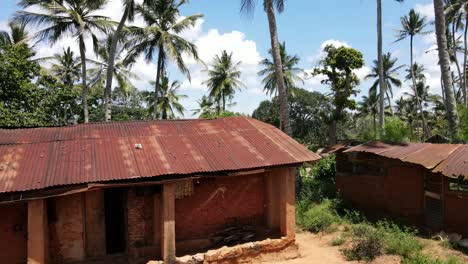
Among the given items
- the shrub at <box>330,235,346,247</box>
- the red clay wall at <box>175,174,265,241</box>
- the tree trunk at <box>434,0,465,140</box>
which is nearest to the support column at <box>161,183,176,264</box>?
the red clay wall at <box>175,174,265,241</box>

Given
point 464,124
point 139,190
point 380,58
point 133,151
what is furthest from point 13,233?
point 380,58

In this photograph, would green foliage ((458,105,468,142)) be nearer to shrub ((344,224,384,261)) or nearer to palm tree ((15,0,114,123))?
shrub ((344,224,384,261))

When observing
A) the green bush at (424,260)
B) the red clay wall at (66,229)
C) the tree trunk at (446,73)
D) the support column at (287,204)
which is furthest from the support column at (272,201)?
the tree trunk at (446,73)

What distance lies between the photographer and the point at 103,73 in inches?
1054

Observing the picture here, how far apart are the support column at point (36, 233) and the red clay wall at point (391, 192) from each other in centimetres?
1027

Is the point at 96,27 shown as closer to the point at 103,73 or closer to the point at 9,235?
the point at 103,73

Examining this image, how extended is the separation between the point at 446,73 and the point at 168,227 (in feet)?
39.1

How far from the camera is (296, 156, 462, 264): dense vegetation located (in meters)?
9.33

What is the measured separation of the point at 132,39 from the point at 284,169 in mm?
15779

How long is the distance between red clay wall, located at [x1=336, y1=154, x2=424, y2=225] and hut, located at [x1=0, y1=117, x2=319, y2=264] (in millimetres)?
4010

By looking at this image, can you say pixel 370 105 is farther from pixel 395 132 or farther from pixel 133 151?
pixel 133 151

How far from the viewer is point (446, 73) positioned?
1421cm

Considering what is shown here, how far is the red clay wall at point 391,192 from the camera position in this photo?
11.8m

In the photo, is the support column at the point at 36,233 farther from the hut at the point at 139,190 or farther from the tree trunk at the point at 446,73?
the tree trunk at the point at 446,73
